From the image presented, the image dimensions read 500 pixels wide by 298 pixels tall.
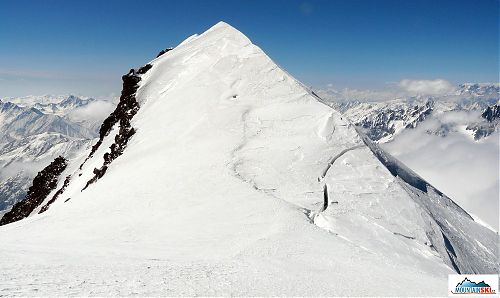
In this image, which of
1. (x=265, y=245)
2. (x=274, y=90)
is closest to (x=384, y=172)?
(x=265, y=245)

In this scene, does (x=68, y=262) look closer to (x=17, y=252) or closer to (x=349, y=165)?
(x=17, y=252)

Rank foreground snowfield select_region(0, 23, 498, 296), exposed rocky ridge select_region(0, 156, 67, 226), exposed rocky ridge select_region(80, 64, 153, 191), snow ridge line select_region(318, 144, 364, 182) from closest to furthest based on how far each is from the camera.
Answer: foreground snowfield select_region(0, 23, 498, 296)
snow ridge line select_region(318, 144, 364, 182)
exposed rocky ridge select_region(80, 64, 153, 191)
exposed rocky ridge select_region(0, 156, 67, 226)

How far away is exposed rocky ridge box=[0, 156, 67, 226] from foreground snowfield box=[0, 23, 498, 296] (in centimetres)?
1502

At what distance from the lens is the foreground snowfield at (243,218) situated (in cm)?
1577

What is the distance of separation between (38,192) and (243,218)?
5382cm

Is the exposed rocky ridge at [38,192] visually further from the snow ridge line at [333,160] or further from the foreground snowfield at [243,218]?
the snow ridge line at [333,160]

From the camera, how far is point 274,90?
46500 mm

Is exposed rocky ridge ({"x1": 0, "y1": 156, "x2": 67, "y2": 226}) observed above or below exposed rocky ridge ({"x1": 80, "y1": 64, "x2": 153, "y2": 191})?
below

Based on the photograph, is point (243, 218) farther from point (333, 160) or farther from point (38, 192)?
point (38, 192)

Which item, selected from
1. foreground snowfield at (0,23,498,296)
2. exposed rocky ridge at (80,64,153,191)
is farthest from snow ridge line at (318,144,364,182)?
exposed rocky ridge at (80,64,153,191)

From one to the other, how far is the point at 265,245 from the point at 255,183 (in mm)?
9803

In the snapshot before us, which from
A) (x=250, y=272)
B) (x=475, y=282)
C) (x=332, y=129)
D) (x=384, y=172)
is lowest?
(x=250, y=272)

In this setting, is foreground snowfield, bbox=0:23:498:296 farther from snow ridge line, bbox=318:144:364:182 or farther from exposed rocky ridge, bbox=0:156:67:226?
exposed rocky ridge, bbox=0:156:67:226

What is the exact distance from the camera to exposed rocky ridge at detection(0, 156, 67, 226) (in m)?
60.6
